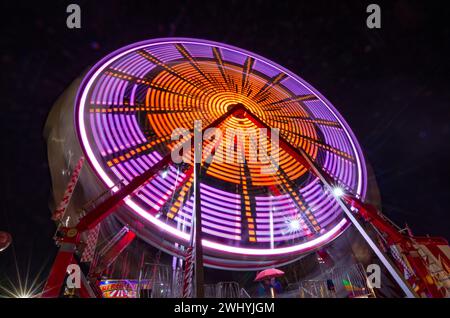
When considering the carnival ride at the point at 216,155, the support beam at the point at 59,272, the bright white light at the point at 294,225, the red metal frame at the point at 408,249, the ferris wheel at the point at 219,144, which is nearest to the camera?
the support beam at the point at 59,272

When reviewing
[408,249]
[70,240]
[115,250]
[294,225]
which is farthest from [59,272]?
[294,225]

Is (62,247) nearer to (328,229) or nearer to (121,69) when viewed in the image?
(121,69)

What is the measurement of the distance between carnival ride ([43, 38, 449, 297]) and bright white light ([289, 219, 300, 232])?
4 centimetres

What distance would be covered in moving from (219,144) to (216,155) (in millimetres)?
501

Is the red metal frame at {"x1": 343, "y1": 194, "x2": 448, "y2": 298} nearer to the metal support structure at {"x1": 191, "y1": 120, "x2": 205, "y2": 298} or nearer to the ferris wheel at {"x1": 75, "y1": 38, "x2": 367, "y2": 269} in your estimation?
the ferris wheel at {"x1": 75, "y1": 38, "x2": 367, "y2": 269}

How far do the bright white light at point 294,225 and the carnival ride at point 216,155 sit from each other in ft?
0.12

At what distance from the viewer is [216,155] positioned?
1205 cm

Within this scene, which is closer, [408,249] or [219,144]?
[408,249]

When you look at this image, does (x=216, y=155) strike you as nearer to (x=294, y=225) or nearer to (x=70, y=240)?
(x=294, y=225)

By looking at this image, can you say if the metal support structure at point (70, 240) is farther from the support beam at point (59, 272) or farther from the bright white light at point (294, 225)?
the bright white light at point (294, 225)

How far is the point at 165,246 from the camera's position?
9.05 m

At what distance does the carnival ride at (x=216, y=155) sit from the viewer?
8.17 m

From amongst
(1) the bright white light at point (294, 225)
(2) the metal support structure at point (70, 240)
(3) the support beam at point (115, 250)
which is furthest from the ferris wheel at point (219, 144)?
(2) the metal support structure at point (70, 240)

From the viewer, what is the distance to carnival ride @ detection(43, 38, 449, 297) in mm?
8172
